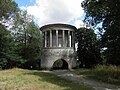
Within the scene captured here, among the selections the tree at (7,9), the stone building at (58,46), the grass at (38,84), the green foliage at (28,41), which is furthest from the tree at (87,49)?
the grass at (38,84)

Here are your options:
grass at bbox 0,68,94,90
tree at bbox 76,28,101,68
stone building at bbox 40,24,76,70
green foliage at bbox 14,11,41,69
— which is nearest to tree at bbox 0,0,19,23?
stone building at bbox 40,24,76,70

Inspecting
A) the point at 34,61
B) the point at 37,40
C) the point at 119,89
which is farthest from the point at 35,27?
the point at 119,89

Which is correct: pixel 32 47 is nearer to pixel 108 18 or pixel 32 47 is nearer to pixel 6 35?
pixel 6 35

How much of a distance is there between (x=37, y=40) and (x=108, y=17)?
35630 mm

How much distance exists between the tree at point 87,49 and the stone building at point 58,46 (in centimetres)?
358

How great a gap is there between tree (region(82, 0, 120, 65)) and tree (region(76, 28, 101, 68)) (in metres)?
20.8

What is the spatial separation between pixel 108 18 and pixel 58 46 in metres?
23.0

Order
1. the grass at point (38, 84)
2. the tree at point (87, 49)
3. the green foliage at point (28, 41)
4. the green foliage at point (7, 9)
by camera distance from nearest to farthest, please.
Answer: the grass at point (38, 84) → the green foliage at point (7, 9) → the tree at point (87, 49) → the green foliage at point (28, 41)

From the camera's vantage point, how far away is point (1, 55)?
4281cm

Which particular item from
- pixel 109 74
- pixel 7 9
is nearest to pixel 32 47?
pixel 7 9

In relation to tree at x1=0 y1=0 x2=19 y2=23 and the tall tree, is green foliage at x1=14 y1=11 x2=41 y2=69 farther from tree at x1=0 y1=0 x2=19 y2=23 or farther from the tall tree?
tree at x1=0 y1=0 x2=19 y2=23

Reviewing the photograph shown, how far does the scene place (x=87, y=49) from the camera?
5056 cm

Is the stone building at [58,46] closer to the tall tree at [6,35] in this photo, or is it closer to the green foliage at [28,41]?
the tall tree at [6,35]

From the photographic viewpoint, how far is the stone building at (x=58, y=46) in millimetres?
44344
